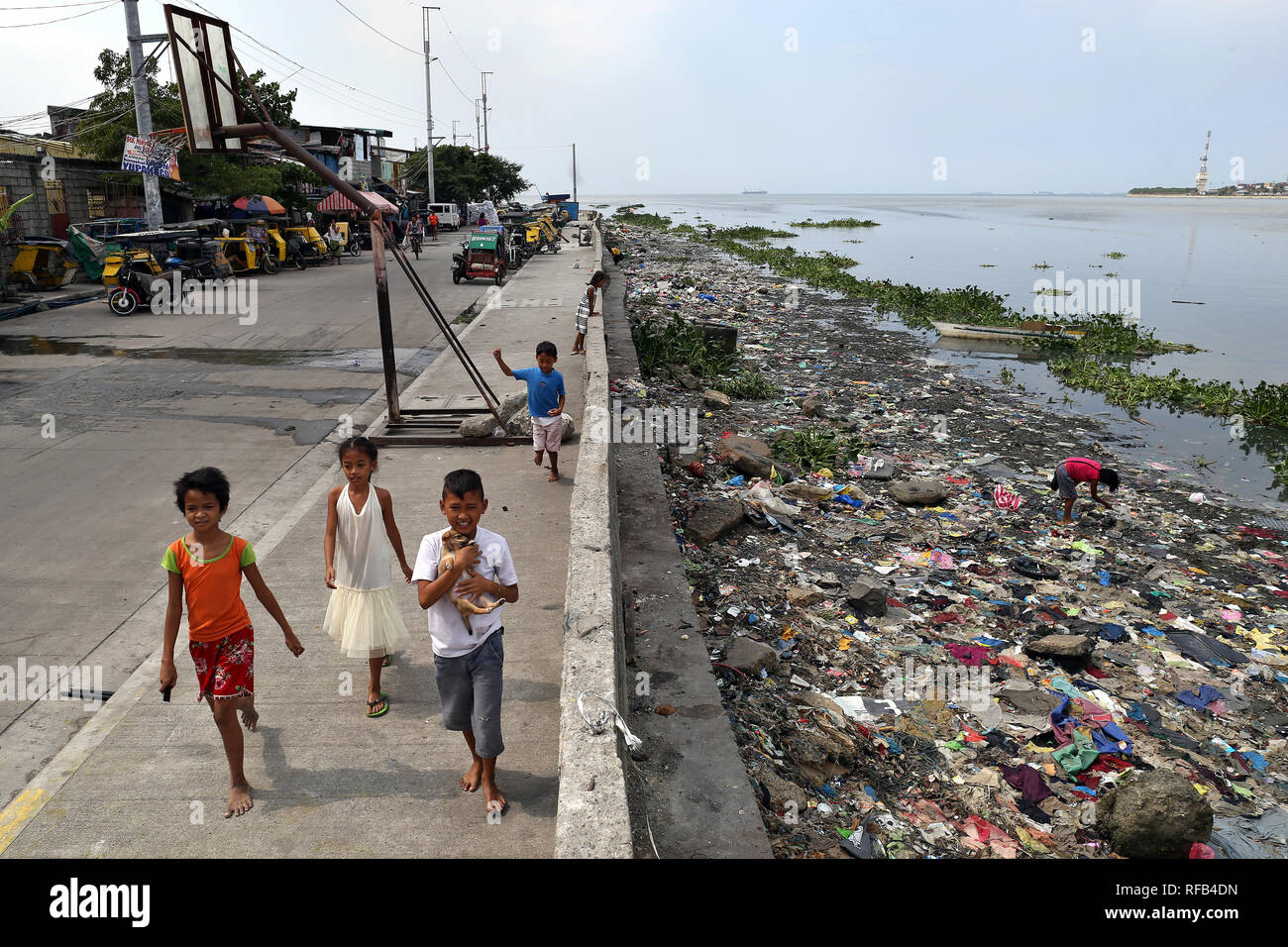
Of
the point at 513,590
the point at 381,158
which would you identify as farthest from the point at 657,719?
the point at 381,158

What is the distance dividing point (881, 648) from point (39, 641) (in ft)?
17.2

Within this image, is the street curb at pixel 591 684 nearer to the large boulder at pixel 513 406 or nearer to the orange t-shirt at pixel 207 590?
the orange t-shirt at pixel 207 590

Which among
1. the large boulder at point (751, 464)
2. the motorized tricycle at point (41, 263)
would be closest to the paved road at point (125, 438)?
the motorized tricycle at point (41, 263)

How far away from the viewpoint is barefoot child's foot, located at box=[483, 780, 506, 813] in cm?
326

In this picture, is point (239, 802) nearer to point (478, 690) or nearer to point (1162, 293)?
point (478, 690)

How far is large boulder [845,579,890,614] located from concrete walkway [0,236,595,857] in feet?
7.35

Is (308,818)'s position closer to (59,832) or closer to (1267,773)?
(59,832)

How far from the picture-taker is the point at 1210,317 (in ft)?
80.3

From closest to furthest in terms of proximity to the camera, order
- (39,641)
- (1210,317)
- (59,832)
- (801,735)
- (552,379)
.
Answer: (59,832), (801,735), (39,641), (552,379), (1210,317)

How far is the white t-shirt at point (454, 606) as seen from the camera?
3.19 metres

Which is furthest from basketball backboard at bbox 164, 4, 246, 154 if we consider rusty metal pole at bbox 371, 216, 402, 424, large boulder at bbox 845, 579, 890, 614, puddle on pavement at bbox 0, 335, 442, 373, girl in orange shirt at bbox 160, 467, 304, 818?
large boulder at bbox 845, 579, 890, 614

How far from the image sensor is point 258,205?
2773 centimetres

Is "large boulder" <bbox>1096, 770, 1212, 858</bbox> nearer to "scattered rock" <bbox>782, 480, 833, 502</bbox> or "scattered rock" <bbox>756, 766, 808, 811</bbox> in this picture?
"scattered rock" <bbox>756, 766, 808, 811</bbox>

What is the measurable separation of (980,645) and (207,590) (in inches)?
188
